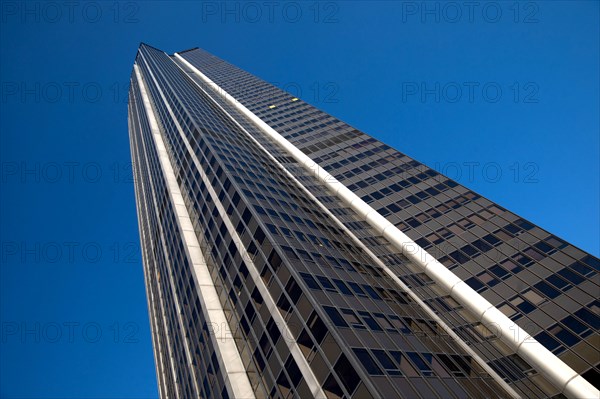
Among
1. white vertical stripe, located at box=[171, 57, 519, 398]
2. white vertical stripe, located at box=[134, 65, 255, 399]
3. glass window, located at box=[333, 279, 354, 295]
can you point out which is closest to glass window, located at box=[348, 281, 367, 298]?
glass window, located at box=[333, 279, 354, 295]

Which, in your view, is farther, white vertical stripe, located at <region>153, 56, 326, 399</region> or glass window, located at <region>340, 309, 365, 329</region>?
glass window, located at <region>340, 309, 365, 329</region>

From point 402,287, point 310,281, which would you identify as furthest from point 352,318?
point 402,287

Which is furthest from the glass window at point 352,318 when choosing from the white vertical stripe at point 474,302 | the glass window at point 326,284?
the white vertical stripe at point 474,302

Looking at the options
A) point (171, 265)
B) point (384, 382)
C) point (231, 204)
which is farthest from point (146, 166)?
point (384, 382)

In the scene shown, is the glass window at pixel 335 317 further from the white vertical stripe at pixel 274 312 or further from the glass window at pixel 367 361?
the white vertical stripe at pixel 274 312

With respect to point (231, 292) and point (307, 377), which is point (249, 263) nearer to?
point (231, 292)

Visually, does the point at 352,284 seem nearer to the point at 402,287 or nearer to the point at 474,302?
the point at 402,287

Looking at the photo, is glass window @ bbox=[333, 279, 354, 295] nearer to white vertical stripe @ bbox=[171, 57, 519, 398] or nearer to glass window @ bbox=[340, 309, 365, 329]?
glass window @ bbox=[340, 309, 365, 329]

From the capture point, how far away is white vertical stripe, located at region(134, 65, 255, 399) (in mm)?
33781

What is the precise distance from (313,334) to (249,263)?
1145 cm

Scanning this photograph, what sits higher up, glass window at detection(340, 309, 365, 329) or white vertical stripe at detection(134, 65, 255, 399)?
glass window at detection(340, 309, 365, 329)

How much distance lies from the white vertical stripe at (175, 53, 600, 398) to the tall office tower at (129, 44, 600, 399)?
14 centimetres

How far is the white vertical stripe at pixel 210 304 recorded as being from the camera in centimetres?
3378

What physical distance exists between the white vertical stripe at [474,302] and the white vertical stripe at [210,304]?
2281 cm
